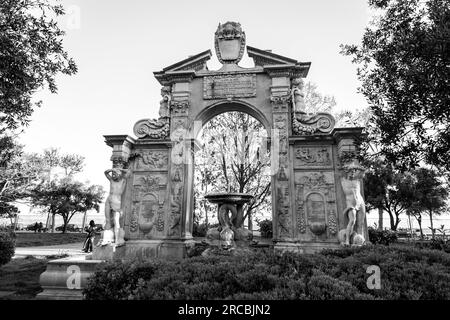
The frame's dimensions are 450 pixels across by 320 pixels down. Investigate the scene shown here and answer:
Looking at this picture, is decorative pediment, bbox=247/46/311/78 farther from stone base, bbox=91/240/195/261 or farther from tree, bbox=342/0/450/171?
stone base, bbox=91/240/195/261

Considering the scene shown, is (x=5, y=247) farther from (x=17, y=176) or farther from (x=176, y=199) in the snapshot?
(x=17, y=176)

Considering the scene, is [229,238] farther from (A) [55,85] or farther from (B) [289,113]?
(A) [55,85]

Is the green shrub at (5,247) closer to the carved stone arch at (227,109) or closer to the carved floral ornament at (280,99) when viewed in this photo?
the carved stone arch at (227,109)

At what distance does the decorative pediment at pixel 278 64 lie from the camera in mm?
11023

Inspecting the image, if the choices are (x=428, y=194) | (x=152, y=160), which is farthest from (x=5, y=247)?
(x=428, y=194)

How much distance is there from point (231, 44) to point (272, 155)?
4943 mm

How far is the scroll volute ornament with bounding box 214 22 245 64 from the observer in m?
11.7

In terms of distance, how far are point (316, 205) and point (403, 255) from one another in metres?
4.89

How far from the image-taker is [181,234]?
10.4 metres

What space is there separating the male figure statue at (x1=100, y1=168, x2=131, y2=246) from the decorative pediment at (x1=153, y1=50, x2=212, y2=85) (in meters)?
4.32

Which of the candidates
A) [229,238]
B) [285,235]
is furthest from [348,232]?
[229,238]

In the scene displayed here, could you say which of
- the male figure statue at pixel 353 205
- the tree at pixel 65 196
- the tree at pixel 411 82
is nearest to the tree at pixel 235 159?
the male figure statue at pixel 353 205

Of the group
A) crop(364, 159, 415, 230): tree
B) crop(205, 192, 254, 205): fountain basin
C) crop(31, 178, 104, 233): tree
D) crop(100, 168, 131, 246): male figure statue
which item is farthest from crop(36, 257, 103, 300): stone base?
crop(31, 178, 104, 233): tree

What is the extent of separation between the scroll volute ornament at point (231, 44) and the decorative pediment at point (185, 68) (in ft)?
1.84
